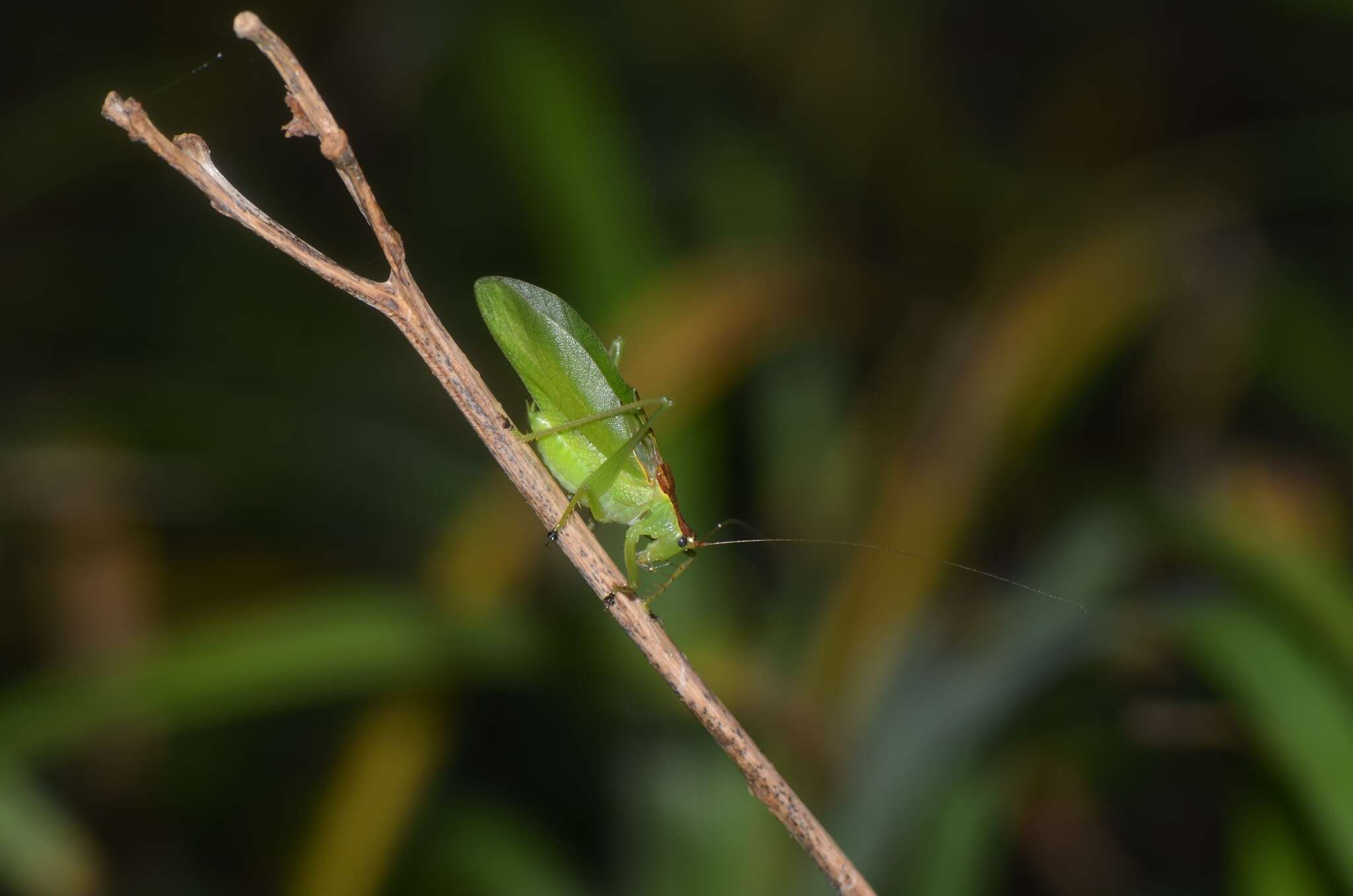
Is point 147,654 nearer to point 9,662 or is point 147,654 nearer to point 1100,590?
point 9,662

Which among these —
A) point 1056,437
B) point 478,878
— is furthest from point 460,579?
point 1056,437

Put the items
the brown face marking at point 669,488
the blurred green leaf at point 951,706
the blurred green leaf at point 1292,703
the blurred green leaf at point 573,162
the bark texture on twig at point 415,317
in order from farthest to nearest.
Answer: the blurred green leaf at point 573,162, the blurred green leaf at point 951,706, the brown face marking at point 669,488, the blurred green leaf at point 1292,703, the bark texture on twig at point 415,317

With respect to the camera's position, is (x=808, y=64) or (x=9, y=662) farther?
(x=808, y=64)

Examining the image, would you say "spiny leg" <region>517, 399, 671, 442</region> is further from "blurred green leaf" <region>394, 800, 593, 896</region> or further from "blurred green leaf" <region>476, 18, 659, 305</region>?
"blurred green leaf" <region>394, 800, 593, 896</region>

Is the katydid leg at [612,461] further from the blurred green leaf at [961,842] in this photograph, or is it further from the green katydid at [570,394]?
the blurred green leaf at [961,842]

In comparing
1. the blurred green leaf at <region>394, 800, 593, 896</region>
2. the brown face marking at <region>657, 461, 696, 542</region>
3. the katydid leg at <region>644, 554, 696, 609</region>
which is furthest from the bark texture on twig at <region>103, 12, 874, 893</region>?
the blurred green leaf at <region>394, 800, 593, 896</region>

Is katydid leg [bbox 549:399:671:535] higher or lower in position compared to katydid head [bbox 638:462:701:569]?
higher

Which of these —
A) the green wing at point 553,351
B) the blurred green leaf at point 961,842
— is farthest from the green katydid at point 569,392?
the blurred green leaf at point 961,842
